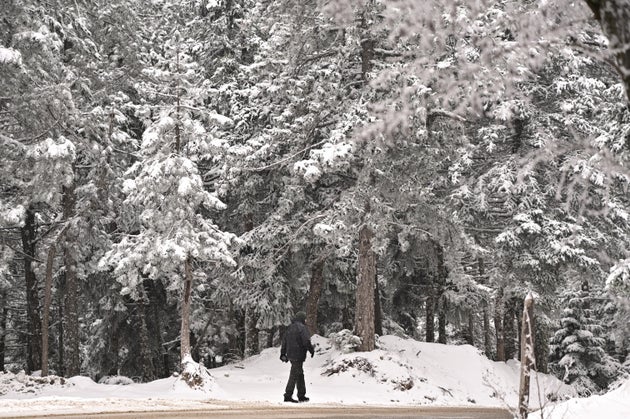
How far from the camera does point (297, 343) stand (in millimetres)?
12086

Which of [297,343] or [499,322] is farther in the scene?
[499,322]

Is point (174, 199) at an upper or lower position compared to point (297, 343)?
upper

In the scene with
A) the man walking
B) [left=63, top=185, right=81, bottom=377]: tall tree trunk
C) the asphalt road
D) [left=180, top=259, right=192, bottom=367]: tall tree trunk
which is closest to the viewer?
the asphalt road

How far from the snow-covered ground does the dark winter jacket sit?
1.01 meters

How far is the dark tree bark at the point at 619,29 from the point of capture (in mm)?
3160

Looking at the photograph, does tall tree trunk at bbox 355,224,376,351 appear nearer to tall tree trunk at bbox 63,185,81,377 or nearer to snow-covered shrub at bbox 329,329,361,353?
snow-covered shrub at bbox 329,329,361,353

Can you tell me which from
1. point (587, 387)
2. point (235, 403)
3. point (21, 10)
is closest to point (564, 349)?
point (587, 387)

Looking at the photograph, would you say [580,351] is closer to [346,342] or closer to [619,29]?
[346,342]

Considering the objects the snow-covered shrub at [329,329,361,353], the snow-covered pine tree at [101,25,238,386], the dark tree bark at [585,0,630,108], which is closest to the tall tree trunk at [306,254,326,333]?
the snow-covered shrub at [329,329,361,353]

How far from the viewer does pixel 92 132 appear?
762 inches

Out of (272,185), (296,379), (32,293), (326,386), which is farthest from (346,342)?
(32,293)

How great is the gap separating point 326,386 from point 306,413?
5.01 meters

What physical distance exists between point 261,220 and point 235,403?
37.8 ft

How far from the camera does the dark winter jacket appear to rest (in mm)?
11992
